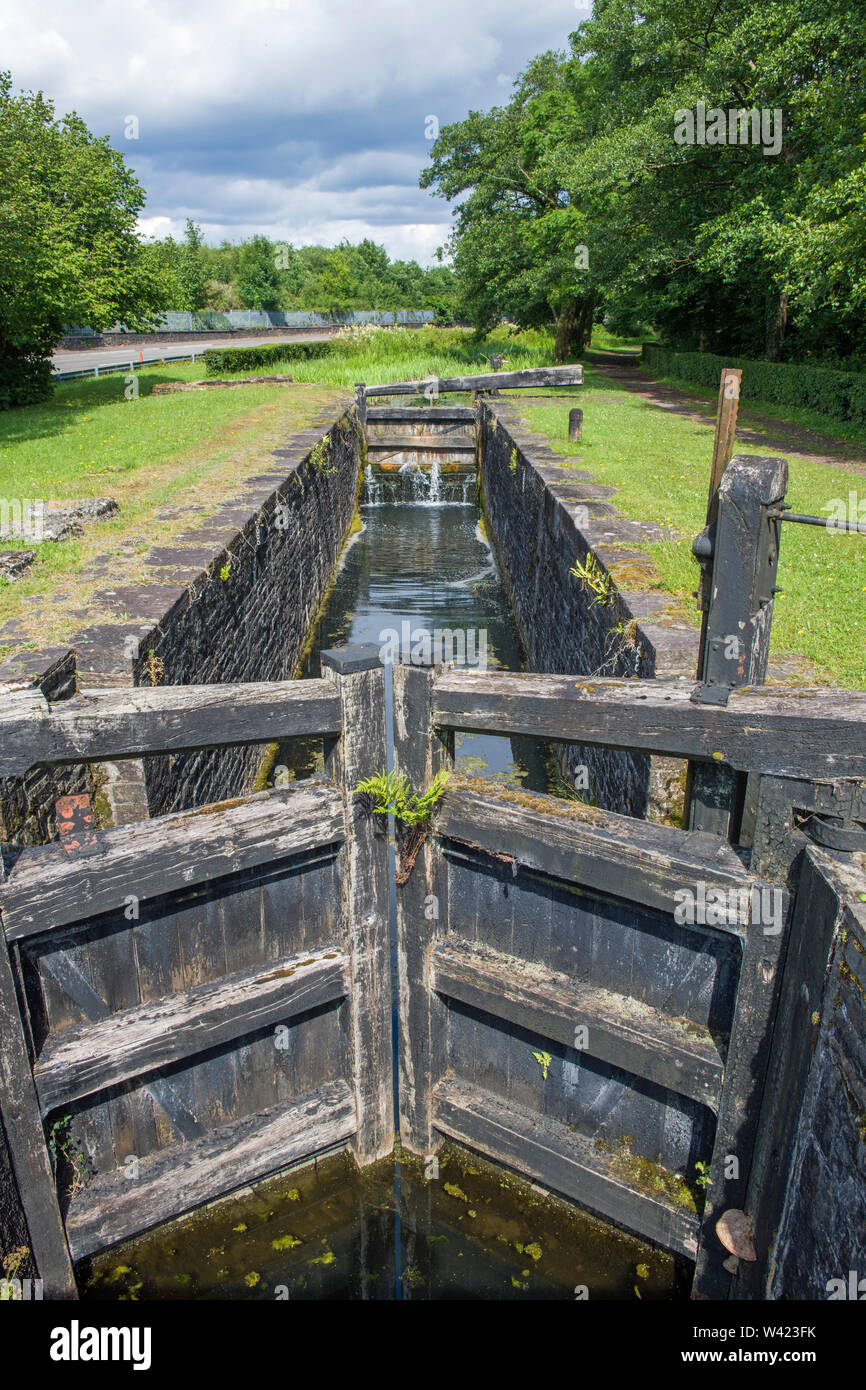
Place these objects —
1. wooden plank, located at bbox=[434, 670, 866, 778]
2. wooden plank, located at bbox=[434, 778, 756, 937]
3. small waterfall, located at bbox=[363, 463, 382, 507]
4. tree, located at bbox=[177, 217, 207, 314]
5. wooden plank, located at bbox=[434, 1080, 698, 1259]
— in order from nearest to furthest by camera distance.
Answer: wooden plank, located at bbox=[434, 670, 866, 778], wooden plank, located at bbox=[434, 778, 756, 937], wooden plank, located at bbox=[434, 1080, 698, 1259], small waterfall, located at bbox=[363, 463, 382, 507], tree, located at bbox=[177, 217, 207, 314]

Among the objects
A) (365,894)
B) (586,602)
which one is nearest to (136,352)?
(586,602)

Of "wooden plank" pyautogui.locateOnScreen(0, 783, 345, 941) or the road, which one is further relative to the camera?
the road

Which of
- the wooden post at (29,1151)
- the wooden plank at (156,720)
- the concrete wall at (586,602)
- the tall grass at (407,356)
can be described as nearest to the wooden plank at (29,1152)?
the wooden post at (29,1151)

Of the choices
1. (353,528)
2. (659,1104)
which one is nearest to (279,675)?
(659,1104)

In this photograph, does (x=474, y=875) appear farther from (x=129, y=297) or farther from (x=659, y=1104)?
(x=129, y=297)

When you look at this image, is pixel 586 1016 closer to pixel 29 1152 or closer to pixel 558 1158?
pixel 558 1158

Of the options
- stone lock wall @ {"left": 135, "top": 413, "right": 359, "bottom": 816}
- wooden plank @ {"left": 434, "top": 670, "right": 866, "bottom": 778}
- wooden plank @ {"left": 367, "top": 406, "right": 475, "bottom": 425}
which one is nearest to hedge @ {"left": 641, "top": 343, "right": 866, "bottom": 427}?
wooden plank @ {"left": 367, "top": 406, "right": 475, "bottom": 425}

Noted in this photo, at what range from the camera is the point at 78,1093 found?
294 centimetres

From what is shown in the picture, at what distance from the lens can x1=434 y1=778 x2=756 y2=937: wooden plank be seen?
275 centimetres

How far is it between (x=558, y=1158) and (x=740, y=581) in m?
2.26

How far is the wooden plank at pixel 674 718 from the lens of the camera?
2.48 meters

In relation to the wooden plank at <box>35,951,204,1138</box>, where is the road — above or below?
above

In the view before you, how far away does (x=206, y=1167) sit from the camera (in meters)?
3.33

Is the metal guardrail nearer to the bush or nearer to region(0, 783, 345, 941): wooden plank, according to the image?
the bush
